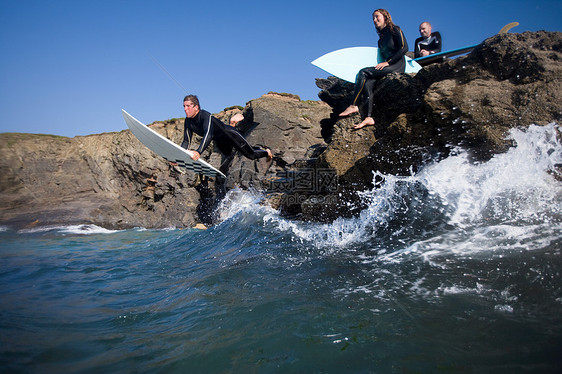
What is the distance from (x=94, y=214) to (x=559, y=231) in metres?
15.0

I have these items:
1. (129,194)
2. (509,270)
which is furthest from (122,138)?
(509,270)

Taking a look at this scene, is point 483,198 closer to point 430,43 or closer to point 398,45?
point 398,45

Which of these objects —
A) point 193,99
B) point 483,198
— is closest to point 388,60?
point 483,198

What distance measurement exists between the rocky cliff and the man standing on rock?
4.85 ft

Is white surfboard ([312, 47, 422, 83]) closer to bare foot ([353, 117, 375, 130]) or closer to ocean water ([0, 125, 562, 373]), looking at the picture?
bare foot ([353, 117, 375, 130])

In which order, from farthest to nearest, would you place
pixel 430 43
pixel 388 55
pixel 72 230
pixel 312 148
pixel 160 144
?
1. pixel 72 230
2. pixel 312 148
3. pixel 430 43
4. pixel 160 144
5. pixel 388 55

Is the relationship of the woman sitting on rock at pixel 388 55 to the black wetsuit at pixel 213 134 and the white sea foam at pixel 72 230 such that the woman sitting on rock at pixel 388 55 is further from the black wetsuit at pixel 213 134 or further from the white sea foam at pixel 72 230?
the white sea foam at pixel 72 230

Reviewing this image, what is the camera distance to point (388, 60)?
19.4 feet

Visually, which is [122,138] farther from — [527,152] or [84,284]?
[527,152]

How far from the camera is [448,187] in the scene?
3.69 metres

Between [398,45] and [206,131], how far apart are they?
4132 millimetres

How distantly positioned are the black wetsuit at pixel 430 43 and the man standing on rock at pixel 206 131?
4571 mm

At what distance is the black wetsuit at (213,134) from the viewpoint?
22.2 feet

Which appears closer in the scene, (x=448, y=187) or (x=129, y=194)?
(x=448, y=187)
